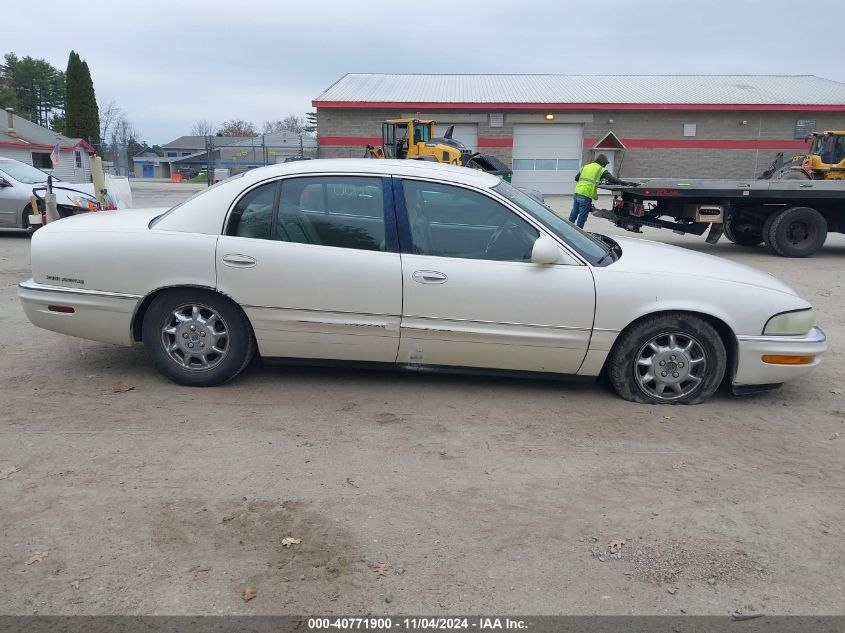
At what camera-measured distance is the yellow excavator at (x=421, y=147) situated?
22.6m

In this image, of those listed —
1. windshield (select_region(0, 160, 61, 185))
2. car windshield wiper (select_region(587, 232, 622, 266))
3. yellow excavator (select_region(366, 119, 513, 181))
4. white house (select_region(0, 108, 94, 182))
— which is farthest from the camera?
white house (select_region(0, 108, 94, 182))

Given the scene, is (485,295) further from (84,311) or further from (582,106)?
(582,106)

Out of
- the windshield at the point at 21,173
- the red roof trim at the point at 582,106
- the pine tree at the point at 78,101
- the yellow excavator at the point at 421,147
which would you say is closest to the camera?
the windshield at the point at 21,173

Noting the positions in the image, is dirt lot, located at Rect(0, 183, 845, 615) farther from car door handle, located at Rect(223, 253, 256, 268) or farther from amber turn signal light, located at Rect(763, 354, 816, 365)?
car door handle, located at Rect(223, 253, 256, 268)

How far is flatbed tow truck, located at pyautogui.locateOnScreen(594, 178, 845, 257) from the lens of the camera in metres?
12.2

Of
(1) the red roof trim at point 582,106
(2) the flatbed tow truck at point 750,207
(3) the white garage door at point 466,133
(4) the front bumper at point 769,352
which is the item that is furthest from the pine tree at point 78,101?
(4) the front bumper at point 769,352

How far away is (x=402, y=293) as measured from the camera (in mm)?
4508

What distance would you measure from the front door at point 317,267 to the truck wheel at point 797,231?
10285mm

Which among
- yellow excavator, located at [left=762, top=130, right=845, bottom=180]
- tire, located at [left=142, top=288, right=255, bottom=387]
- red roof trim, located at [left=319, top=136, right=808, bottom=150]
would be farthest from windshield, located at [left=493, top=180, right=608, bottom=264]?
red roof trim, located at [left=319, top=136, right=808, bottom=150]

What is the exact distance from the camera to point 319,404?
Answer: 15.0 feet

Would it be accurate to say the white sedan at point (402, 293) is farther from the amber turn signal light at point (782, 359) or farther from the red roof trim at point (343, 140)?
the red roof trim at point (343, 140)

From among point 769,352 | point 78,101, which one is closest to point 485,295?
point 769,352

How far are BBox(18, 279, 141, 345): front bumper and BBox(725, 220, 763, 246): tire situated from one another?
11856 mm

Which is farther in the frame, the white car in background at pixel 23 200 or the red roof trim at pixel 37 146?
the red roof trim at pixel 37 146
